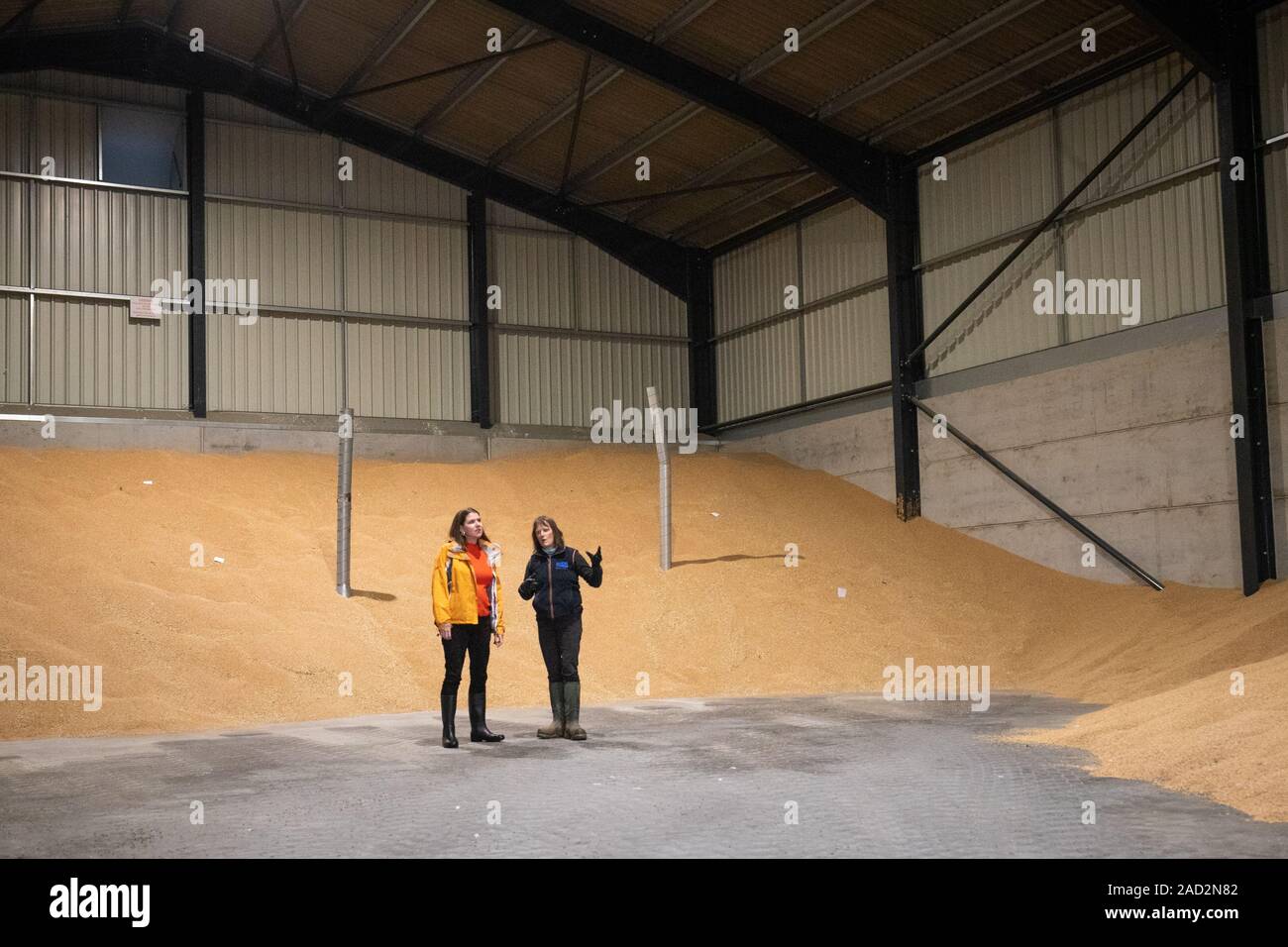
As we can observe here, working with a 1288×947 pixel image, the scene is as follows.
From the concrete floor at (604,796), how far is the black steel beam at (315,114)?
16.7 meters

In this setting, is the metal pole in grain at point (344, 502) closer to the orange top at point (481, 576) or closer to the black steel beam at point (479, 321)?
the orange top at point (481, 576)

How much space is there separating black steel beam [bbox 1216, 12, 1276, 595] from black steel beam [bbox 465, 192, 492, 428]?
15.7 m

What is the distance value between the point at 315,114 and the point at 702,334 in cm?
1028

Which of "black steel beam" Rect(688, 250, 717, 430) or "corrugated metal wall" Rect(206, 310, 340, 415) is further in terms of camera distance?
"black steel beam" Rect(688, 250, 717, 430)

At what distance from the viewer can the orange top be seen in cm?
1082

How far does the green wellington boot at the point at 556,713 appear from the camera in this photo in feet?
36.7

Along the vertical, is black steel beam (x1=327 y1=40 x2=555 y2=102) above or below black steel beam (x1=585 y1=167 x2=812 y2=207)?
above

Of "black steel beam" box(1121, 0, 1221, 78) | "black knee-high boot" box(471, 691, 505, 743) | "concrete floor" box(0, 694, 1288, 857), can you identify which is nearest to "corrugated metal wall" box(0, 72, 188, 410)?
"concrete floor" box(0, 694, 1288, 857)

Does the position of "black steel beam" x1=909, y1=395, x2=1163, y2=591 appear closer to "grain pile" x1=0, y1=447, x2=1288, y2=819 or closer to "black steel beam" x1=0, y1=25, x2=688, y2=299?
"grain pile" x1=0, y1=447, x2=1288, y2=819

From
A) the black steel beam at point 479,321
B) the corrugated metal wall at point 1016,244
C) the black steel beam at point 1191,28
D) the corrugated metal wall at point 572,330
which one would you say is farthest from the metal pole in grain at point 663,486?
the black steel beam at point 1191,28

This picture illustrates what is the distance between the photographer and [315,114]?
25844 millimetres

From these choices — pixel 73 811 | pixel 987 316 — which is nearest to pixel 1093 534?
pixel 987 316

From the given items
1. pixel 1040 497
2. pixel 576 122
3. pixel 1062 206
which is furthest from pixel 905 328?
pixel 576 122

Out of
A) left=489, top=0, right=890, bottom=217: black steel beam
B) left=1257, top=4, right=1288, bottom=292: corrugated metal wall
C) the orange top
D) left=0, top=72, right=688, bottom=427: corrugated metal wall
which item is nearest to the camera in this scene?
the orange top
